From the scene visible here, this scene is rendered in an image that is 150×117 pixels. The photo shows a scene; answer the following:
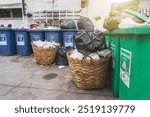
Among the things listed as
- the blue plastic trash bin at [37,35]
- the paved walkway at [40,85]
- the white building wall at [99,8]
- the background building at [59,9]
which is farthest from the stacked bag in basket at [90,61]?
the white building wall at [99,8]

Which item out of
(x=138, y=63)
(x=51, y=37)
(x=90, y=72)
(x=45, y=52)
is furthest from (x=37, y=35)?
(x=138, y=63)

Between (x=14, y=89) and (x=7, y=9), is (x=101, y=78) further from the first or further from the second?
(x=7, y=9)

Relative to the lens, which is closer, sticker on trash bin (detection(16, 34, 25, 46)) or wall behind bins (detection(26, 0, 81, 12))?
sticker on trash bin (detection(16, 34, 25, 46))

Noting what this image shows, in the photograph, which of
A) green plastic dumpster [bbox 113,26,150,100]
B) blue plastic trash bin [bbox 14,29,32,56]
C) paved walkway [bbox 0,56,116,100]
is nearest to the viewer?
green plastic dumpster [bbox 113,26,150,100]

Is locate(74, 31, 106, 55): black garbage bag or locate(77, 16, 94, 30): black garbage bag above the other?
locate(77, 16, 94, 30): black garbage bag

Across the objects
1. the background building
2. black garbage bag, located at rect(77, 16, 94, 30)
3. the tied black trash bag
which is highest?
the background building

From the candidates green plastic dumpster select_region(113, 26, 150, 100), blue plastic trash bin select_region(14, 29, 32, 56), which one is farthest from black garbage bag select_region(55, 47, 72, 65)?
green plastic dumpster select_region(113, 26, 150, 100)

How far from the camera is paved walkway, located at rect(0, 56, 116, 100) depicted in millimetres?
2930

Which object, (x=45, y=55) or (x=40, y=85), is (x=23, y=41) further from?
(x=40, y=85)

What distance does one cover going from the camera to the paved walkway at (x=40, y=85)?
293 centimetres

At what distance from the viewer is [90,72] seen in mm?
2990

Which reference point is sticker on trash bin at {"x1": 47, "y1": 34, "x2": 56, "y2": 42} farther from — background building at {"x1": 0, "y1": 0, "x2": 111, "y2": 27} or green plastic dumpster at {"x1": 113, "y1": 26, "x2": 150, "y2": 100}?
green plastic dumpster at {"x1": 113, "y1": 26, "x2": 150, "y2": 100}

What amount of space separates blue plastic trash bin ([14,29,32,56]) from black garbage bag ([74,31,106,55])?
126 inches

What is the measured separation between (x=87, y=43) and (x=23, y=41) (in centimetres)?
343
